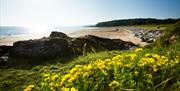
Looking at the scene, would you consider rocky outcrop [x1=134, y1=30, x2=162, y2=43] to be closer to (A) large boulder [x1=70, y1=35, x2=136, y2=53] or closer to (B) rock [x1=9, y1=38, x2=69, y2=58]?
(A) large boulder [x1=70, y1=35, x2=136, y2=53]

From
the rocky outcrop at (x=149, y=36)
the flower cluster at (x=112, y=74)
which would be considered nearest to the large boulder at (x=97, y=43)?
the rocky outcrop at (x=149, y=36)

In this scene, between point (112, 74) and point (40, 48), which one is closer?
point (112, 74)

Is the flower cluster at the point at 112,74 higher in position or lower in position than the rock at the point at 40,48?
higher

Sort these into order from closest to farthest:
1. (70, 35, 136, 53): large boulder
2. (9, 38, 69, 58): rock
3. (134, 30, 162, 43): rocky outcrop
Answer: (9, 38, 69, 58): rock → (70, 35, 136, 53): large boulder → (134, 30, 162, 43): rocky outcrop

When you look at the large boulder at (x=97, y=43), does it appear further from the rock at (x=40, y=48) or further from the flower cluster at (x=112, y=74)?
the flower cluster at (x=112, y=74)

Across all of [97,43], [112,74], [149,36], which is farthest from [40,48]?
[149,36]

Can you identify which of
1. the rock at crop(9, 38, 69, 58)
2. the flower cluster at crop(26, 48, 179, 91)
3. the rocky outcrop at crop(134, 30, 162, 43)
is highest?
the flower cluster at crop(26, 48, 179, 91)

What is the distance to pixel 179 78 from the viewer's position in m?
4.29

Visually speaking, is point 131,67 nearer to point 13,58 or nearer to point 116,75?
point 116,75

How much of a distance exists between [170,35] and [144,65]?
11.4m

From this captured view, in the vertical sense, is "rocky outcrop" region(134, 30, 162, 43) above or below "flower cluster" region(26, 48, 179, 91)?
below

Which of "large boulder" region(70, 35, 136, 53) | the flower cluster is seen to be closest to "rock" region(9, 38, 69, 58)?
"large boulder" region(70, 35, 136, 53)

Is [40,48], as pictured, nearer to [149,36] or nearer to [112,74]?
[112,74]

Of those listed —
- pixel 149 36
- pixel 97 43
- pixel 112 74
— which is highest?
pixel 112 74
